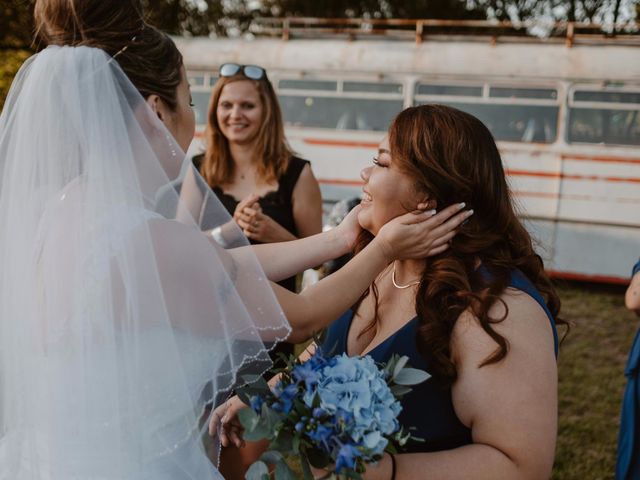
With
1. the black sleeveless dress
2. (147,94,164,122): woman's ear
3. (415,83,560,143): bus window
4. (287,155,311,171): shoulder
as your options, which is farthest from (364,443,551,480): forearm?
(415,83,560,143): bus window

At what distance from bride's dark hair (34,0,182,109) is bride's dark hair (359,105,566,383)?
0.75 m

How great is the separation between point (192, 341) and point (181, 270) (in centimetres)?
23

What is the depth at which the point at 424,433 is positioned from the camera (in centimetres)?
191

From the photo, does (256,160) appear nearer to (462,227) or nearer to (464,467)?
(462,227)

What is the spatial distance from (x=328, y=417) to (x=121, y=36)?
1.24 metres

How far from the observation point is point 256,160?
12.3 feet

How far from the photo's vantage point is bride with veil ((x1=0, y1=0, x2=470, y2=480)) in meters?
1.69

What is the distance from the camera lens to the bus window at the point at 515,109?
9.65 m

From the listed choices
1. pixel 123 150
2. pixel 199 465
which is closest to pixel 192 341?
pixel 199 465

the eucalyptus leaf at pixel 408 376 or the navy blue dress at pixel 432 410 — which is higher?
the eucalyptus leaf at pixel 408 376

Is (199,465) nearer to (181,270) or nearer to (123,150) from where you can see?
(181,270)

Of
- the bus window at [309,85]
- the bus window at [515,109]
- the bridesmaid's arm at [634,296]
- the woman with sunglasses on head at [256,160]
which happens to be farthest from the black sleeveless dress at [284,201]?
the bus window at [309,85]

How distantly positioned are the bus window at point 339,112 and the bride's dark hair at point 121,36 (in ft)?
27.2

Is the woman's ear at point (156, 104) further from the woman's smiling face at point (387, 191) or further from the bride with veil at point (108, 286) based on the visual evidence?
the woman's smiling face at point (387, 191)
